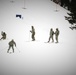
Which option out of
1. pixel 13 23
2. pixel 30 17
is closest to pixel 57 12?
pixel 30 17

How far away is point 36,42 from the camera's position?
48.2 ft

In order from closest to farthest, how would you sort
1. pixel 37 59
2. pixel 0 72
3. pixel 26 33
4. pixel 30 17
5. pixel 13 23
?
pixel 0 72
pixel 37 59
pixel 26 33
pixel 13 23
pixel 30 17

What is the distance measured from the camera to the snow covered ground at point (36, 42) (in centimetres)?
1301

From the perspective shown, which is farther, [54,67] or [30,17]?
[30,17]

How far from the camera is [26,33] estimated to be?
52.0 feet

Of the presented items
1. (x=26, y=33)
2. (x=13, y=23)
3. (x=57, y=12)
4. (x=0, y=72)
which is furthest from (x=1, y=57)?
(x=57, y=12)

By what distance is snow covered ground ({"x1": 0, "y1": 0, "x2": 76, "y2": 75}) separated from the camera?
42.7 ft

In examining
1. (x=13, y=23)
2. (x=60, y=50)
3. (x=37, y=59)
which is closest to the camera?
(x=37, y=59)

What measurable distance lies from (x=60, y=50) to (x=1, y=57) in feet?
14.6

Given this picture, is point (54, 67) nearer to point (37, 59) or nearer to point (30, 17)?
point (37, 59)

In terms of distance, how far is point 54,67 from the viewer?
13172 mm

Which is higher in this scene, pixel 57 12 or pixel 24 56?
pixel 57 12

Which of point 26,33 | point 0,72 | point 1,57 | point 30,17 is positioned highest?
point 30,17

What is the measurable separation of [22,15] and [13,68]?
22.7 feet
